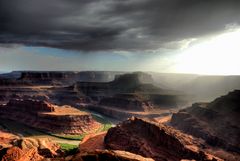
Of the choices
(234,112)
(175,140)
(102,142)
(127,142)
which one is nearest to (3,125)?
(102,142)

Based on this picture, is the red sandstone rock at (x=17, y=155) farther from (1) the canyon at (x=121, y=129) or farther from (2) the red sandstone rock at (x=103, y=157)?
(2) the red sandstone rock at (x=103, y=157)

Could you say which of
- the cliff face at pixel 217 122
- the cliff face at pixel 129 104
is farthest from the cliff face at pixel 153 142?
the cliff face at pixel 129 104

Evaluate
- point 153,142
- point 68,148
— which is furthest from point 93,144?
point 153,142

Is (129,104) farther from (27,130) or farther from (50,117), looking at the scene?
(27,130)

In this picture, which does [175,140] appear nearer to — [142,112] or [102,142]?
[102,142]

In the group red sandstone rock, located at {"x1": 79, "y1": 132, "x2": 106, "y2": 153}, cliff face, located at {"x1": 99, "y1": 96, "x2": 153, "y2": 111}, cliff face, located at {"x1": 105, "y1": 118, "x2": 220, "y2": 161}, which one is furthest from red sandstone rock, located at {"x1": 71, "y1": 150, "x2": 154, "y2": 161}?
cliff face, located at {"x1": 99, "y1": 96, "x2": 153, "y2": 111}

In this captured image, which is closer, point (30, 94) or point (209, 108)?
point (209, 108)
